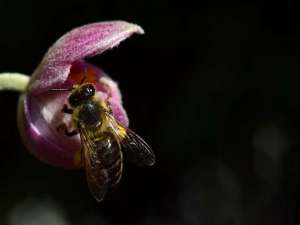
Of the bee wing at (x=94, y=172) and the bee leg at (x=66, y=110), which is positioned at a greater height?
the bee leg at (x=66, y=110)

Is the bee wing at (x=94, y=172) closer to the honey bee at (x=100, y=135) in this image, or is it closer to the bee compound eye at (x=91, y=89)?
the honey bee at (x=100, y=135)

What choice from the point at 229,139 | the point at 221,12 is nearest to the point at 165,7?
the point at 221,12

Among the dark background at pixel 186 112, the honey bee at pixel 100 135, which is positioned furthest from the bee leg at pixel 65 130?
the dark background at pixel 186 112

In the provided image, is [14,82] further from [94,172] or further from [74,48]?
[94,172]

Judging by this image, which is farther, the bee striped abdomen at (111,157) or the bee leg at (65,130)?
the bee leg at (65,130)

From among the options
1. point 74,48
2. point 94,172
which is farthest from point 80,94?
point 94,172

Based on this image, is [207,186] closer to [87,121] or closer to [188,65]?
[188,65]

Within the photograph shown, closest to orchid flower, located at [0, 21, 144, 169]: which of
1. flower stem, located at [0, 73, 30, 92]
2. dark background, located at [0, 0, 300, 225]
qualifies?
flower stem, located at [0, 73, 30, 92]
